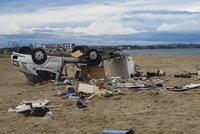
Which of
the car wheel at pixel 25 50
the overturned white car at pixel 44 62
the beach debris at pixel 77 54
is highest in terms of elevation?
the car wheel at pixel 25 50

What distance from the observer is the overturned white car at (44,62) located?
17969mm

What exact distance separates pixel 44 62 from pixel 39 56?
0.31 m

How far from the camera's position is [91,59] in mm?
18531

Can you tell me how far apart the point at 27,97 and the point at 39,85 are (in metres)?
3.50

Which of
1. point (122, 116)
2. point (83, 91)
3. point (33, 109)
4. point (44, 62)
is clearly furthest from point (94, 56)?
point (122, 116)

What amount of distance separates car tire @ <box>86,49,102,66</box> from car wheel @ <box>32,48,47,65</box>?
185 centimetres

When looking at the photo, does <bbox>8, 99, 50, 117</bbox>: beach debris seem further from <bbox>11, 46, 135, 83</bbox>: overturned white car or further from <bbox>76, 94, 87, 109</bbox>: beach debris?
<bbox>11, 46, 135, 83</bbox>: overturned white car

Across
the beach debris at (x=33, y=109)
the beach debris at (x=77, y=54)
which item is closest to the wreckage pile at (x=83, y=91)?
the beach debris at (x=33, y=109)

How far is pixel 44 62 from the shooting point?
59.2ft

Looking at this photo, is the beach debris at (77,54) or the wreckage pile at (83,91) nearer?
the wreckage pile at (83,91)

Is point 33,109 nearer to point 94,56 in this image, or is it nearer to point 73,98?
point 73,98

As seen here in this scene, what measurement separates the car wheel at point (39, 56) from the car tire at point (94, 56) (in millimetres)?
1850

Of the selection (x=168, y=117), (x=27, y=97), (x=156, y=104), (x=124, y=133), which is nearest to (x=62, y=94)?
(x=27, y=97)

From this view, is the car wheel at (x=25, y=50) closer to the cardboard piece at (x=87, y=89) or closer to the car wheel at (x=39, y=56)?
the car wheel at (x=39, y=56)
